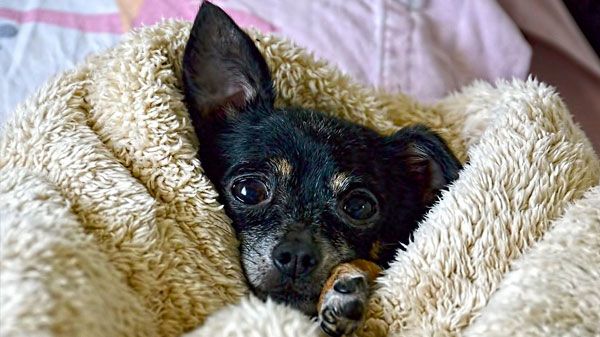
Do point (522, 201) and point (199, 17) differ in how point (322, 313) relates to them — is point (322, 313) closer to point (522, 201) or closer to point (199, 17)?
point (522, 201)

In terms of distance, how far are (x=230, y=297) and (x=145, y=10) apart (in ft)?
3.67

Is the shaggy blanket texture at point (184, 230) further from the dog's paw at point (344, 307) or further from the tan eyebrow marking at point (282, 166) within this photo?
the tan eyebrow marking at point (282, 166)

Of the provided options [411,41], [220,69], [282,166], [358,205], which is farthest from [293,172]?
[411,41]

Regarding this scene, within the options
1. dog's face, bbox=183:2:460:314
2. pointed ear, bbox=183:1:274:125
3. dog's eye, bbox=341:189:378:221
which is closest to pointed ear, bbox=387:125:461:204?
dog's face, bbox=183:2:460:314

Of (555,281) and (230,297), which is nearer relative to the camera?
(555,281)

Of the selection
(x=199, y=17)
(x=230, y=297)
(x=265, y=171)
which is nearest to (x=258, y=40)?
(x=199, y=17)

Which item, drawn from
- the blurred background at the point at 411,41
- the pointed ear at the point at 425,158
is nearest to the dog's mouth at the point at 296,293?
the pointed ear at the point at 425,158

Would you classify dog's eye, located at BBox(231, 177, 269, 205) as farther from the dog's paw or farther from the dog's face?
the dog's paw

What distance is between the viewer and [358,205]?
4.40 ft

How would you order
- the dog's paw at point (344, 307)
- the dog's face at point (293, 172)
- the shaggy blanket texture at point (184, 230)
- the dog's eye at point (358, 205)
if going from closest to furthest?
the shaggy blanket texture at point (184, 230), the dog's paw at point (344, 307), the dog's face at point (293, 172), the dog's eye at point (358, 205)

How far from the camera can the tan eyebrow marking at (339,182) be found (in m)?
1.32

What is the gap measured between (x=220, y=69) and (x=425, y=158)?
0.43 meters

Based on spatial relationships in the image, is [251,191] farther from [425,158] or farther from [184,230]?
[425,158]

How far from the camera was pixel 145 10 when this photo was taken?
2043 millimetres
